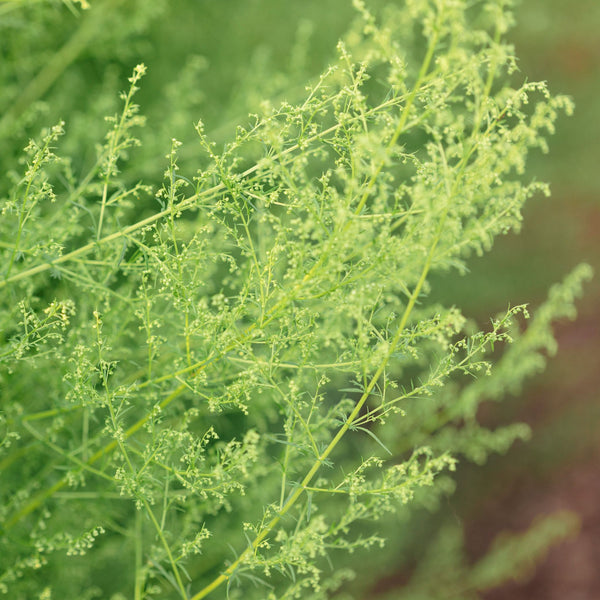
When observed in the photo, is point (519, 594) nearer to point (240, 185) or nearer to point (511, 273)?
point (511, 273)

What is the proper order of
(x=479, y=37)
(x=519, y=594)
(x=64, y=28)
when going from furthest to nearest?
(x=519, y=594) → (x=64, y=28) → (x=479, y=37)

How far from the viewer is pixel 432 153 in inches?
23.4

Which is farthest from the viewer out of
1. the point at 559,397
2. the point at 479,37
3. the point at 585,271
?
the point at 559,397

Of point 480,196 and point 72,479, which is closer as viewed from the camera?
point 480,196

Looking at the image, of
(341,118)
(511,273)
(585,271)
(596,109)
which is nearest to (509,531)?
(511,273)

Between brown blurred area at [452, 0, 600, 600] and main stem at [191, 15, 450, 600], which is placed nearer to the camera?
main stem at [191, 15, 450, 600]

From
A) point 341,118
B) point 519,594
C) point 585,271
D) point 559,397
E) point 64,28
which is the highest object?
point 64,28

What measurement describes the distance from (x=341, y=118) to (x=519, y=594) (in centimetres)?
279

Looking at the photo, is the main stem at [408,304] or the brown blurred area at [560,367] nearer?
the main stem at [408,304]

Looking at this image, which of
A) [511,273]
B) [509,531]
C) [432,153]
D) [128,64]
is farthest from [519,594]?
[432,153]

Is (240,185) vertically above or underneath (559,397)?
above

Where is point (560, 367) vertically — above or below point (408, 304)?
below

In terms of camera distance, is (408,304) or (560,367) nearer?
(408,304)

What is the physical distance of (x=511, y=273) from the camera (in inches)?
114
